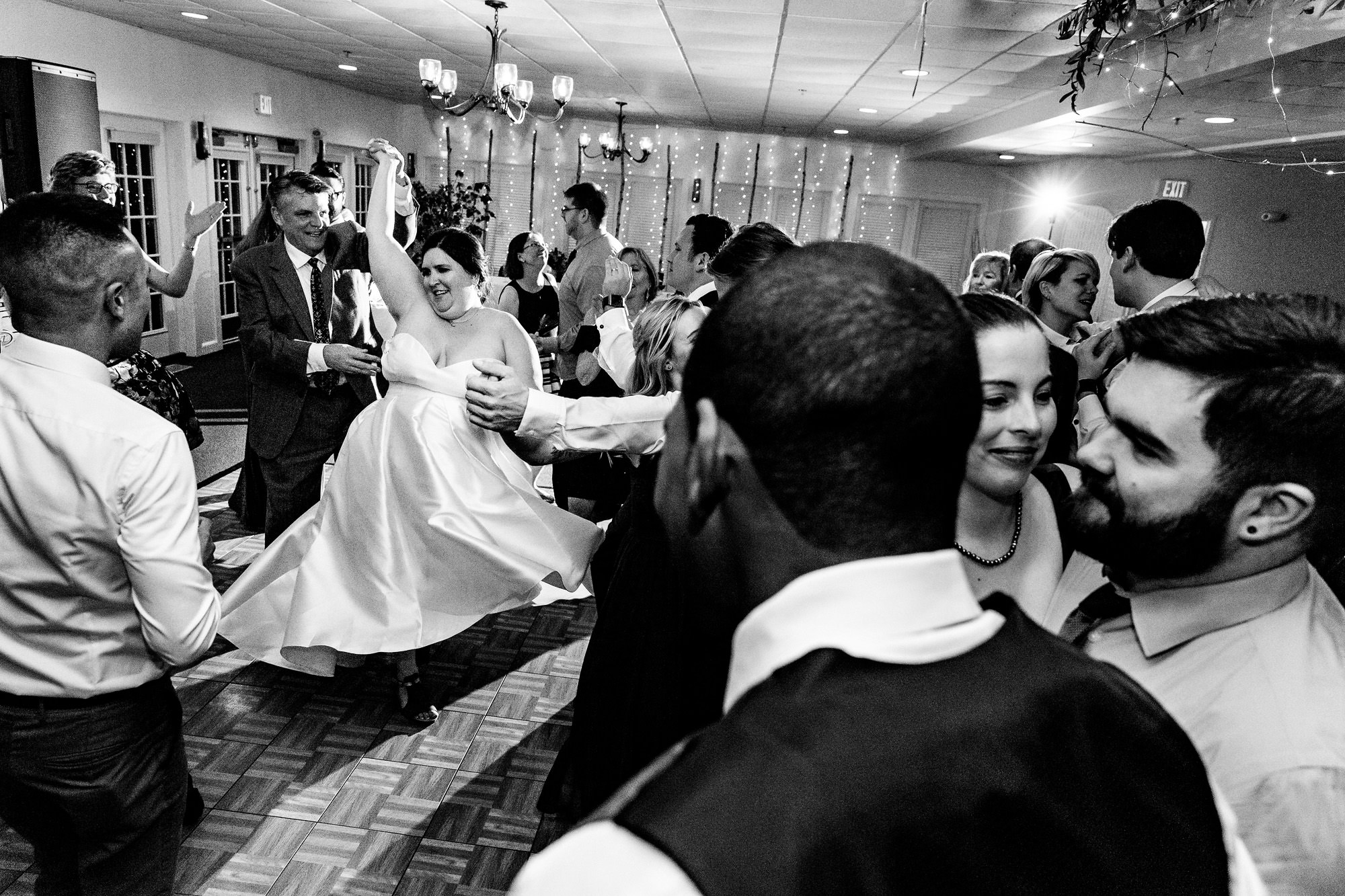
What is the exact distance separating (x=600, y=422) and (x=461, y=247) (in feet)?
3.88

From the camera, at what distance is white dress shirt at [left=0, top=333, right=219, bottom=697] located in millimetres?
1396

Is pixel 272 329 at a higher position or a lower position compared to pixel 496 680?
higher

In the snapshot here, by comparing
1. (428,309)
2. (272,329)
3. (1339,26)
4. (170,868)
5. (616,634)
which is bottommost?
(170,868)

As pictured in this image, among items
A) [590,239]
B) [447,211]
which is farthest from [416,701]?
[447,211]

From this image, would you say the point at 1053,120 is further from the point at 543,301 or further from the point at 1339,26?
the point at 543,301

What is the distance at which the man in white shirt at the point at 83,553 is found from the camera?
1.40 m

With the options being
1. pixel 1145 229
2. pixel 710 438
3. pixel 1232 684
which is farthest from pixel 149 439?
pixel 1145 229

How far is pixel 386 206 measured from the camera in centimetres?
282

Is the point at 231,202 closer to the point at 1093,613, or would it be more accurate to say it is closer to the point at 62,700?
the point at 62,700

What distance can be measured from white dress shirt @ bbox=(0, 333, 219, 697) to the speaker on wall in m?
4.60

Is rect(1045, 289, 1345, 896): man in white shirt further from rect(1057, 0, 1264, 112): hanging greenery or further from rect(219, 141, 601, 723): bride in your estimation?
rect(1057, 0, 1264, 112): hanging greenery

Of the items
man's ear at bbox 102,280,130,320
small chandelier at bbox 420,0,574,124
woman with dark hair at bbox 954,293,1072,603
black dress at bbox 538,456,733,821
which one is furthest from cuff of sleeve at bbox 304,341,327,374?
woman with dark hair at bbox 954,293,1072,603

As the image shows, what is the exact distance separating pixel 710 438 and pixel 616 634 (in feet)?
3.97

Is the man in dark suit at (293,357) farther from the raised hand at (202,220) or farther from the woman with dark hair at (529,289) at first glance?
the woman with dark hair at (529,289)
